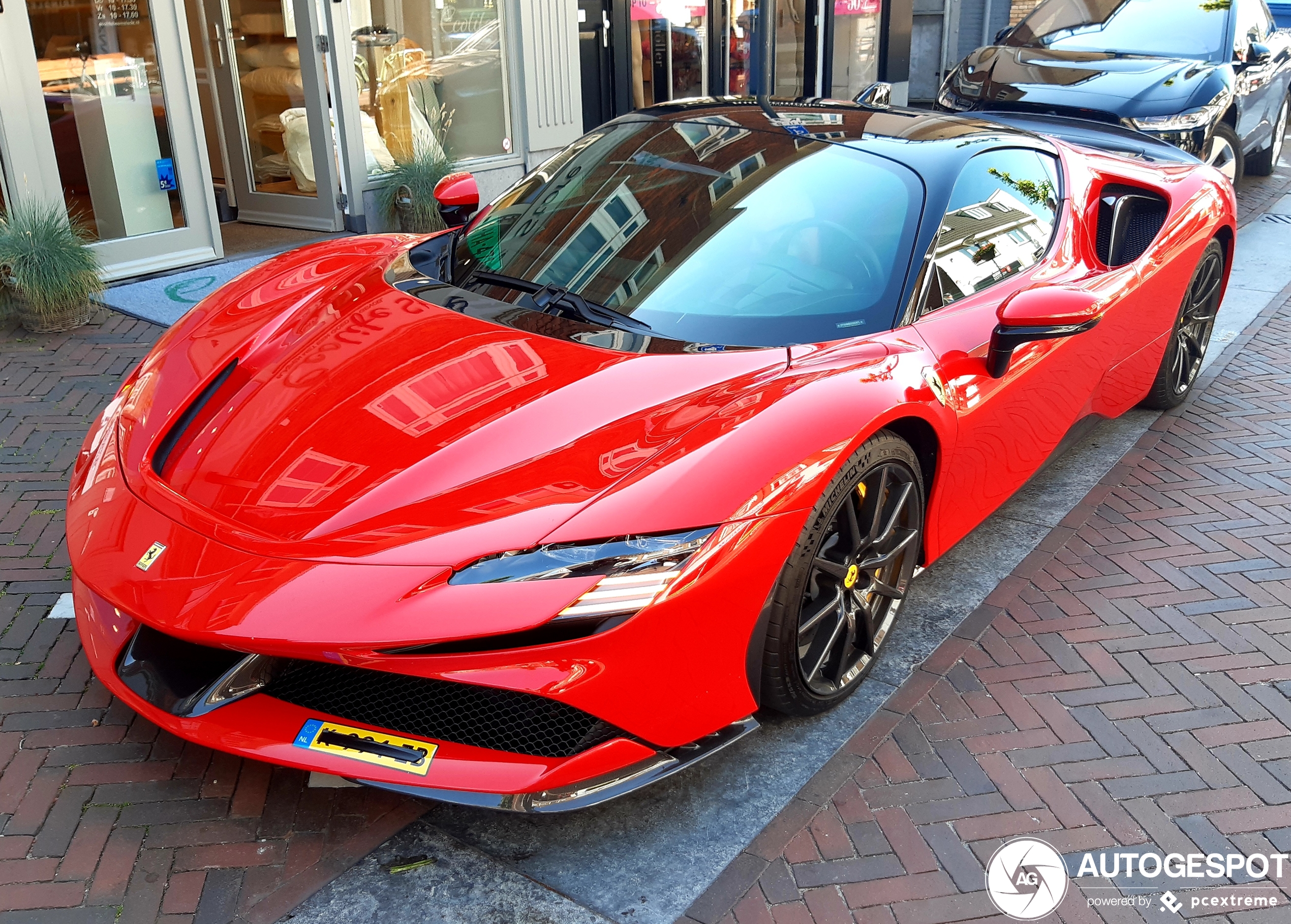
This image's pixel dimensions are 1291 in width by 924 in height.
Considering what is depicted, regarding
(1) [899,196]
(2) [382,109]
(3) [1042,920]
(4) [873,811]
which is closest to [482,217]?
(1) [899,196]

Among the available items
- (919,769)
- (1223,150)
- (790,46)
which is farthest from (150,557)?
(790,46)

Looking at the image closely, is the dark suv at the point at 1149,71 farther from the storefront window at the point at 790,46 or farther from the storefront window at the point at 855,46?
the storefront window at the point at 855,46

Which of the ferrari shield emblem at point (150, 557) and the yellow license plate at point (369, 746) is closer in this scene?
the yellow license plate at point (369, 746)

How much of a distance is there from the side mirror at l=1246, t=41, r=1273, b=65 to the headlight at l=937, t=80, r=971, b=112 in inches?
85.4

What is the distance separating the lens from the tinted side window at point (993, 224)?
3045 millimetres

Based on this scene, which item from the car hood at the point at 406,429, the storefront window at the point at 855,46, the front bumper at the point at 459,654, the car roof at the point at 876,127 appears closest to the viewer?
the front bumper at the point at 459,654

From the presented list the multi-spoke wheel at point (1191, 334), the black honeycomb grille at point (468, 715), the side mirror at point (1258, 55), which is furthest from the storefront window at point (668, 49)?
the black honeycomb grille at point (468, 715)

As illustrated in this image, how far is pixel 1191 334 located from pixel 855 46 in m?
9.32

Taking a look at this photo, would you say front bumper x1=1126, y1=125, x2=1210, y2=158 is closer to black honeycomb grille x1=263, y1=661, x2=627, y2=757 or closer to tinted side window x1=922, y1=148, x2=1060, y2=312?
tinted side window x1=922, y1=148, x2=1060, y2=312

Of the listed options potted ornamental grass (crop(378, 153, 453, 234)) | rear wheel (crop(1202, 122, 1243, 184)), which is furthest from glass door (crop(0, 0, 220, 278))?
rear wheel (crop(1202, 122, 1243, 184))

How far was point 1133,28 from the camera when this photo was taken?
8070mm

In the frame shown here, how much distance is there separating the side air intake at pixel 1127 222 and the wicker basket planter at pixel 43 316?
4746mm

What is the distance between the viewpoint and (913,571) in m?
3.00

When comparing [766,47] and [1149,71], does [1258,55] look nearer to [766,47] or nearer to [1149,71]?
[1149,71]
